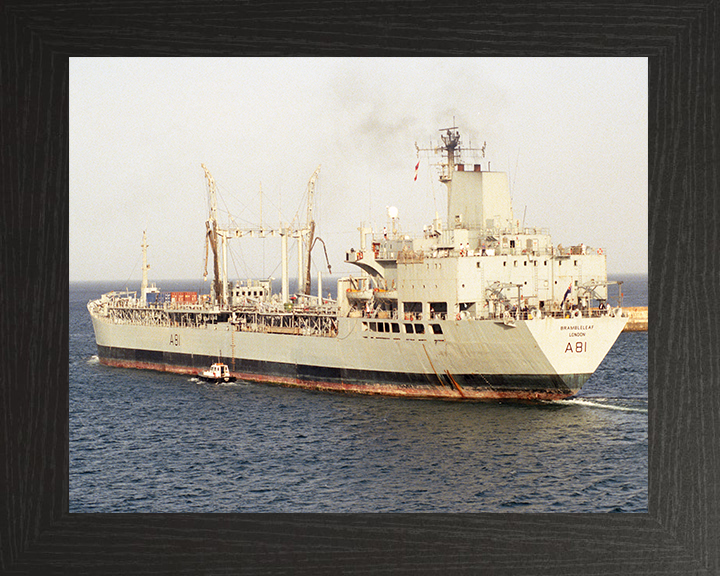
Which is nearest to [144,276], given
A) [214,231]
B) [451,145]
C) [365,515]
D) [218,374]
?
[214,231]

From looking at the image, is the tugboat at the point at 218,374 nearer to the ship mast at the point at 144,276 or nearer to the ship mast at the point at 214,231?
the ship mast at the point at 214,231

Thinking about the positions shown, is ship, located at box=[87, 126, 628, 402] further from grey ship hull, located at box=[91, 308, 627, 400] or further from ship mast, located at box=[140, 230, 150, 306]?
ship mast, located at box=[140, 230, 150, 306]

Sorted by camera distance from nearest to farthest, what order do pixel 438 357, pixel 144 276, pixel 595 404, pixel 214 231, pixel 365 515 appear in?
1. pixel 365 515
2. pixel 595 404
3. pixel 438 357
4. pixel 214 231
5. pixel 144 276

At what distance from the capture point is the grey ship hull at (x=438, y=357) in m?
21.3

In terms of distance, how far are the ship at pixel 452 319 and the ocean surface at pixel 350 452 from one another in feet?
2.11

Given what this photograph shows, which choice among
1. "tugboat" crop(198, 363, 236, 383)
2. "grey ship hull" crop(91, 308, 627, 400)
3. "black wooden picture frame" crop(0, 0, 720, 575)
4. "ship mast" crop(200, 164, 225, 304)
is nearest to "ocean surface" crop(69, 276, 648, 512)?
"grey ship hull" crop(91, 308, 627, 400)

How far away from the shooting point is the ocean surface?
14547 mm

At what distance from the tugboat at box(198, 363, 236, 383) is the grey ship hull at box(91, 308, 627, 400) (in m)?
0.52

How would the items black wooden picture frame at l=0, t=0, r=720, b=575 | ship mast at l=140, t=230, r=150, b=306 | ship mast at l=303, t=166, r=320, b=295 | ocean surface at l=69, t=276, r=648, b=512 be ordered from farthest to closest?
ship mast at l=140, t=230, r=150, b=306
ship mast at l=303, t=166, r=320, b=295
ocean surface at l=69, t=276, r=648, b=512
black wooden picture frame at l=0, t=0, r=720, b=575

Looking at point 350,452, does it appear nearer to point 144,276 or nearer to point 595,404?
point 595,404

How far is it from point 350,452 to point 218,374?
1015cm

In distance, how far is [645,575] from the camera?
9047 mm

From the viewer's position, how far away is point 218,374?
90.2 feet

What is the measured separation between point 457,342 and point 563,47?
1326 centimetres
